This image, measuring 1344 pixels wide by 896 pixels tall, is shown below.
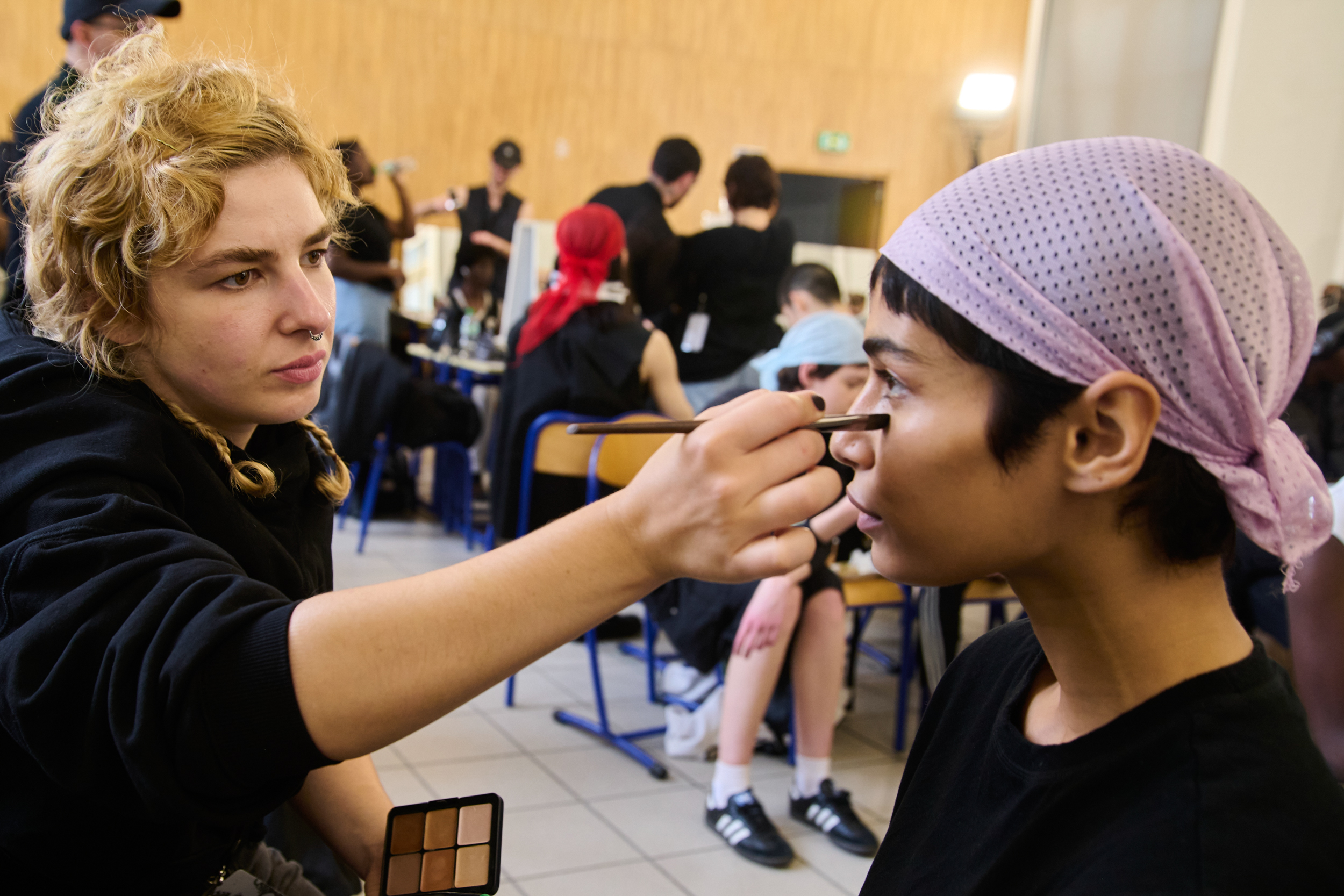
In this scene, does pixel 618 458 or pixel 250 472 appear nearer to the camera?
pixel 250 472

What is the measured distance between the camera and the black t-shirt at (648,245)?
12.9ft

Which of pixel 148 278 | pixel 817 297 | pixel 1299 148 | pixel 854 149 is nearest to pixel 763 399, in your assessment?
pixel 148 278

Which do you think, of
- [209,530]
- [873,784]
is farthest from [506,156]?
[209,530]

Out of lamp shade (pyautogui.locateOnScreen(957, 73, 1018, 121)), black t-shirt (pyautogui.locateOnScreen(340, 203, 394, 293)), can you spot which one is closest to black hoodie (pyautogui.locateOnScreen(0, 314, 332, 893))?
black t-shirt (pyautogui.locateOnScreen(340, 203, 394, 293))

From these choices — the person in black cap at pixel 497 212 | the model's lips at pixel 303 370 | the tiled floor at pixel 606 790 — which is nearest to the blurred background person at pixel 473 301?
the person in black cap at pixel 497 212

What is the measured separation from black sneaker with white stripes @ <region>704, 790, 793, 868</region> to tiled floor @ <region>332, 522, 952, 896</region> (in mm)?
24

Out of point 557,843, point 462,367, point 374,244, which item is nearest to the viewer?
point 557,843

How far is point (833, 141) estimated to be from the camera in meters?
7.92

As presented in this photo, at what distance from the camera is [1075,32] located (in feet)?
25.1

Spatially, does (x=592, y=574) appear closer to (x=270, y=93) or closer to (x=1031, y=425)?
(x=1031, y=425)

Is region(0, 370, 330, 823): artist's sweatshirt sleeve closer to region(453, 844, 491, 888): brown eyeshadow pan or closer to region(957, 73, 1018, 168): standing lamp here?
region(453, 844, 491, 888): brown eyeshadow pan

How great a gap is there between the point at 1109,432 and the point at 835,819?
1806 mm

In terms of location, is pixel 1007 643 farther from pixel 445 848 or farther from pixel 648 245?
pixel 648 245

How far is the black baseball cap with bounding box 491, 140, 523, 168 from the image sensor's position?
580 cm
